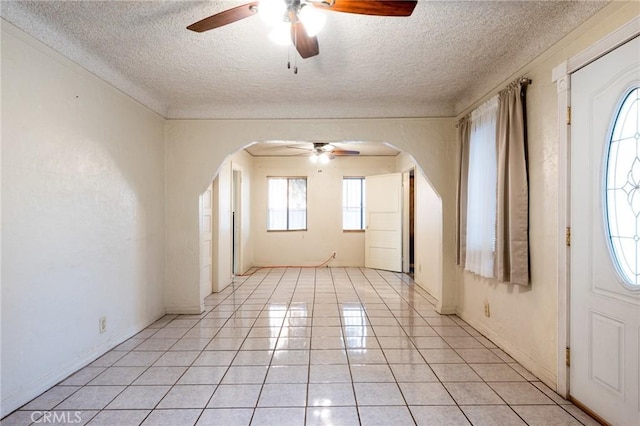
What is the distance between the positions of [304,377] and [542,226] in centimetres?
215

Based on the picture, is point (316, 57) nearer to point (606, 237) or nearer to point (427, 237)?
point (606, 237)

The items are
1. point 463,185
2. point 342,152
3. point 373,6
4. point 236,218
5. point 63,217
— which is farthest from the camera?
point 236,218

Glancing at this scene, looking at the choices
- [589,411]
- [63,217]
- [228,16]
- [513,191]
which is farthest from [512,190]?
[63,217]

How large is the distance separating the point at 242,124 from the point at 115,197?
5.61 feet

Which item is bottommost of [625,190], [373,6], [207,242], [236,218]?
[207,242]

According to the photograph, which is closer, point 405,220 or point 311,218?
point 405,220

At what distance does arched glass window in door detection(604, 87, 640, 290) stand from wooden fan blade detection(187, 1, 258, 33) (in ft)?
6.91

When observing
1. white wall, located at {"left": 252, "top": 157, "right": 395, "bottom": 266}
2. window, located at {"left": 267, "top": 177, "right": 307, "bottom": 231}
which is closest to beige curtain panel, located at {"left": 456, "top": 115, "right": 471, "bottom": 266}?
white wall, located at {"left": 252, "top": 157, "right": 395, "bottom": 266}

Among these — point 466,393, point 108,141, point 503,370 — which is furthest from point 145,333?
point 503,370

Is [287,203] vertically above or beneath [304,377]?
above

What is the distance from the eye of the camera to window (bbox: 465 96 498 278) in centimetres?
304

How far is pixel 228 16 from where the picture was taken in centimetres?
181

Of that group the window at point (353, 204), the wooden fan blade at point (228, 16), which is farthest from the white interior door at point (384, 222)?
the wooden fan blade at point (228, 16)

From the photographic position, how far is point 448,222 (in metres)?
4.09
